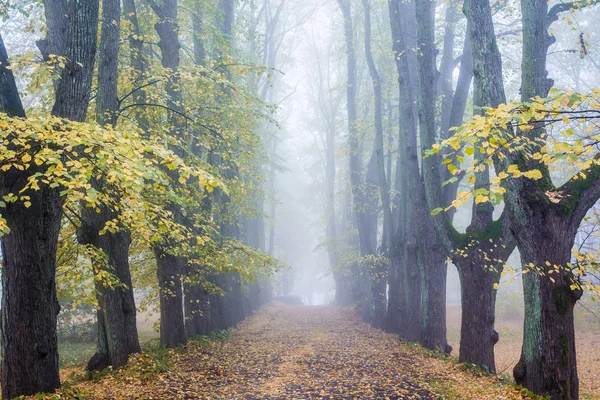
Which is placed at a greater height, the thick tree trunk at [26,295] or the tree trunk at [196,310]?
the thick tree trunk at [26,295]

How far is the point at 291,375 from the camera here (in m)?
9.52

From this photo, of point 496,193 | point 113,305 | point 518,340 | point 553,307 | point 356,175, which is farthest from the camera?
point 356,175

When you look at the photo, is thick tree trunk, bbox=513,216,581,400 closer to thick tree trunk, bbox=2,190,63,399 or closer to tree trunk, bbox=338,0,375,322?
thick tree trunk, bbox=2,190,63,399

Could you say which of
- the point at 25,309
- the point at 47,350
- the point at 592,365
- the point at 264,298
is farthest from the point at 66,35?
the point at 264,298

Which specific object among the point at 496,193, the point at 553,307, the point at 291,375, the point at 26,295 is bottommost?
the point at 291,375

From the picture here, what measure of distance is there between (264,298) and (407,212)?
23.0 metres

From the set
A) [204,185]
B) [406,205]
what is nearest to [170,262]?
[204,185]

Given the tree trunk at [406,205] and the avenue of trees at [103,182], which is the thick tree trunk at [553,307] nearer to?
the avenue of trees at [103,182]

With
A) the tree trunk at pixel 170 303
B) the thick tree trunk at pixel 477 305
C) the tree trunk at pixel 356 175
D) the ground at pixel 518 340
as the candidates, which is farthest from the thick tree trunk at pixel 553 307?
the tree trunk at pixel 356 175

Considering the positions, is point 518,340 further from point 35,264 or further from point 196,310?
point 35,264

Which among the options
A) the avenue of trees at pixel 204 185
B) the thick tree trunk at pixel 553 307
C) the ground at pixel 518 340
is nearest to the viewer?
the avenue of trees at pixel 204 185

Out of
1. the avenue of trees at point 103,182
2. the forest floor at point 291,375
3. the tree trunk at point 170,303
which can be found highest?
the avenue of trees at point 103,182

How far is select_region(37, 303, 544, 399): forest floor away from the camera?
7.59 meters

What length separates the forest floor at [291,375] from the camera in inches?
→ 299
